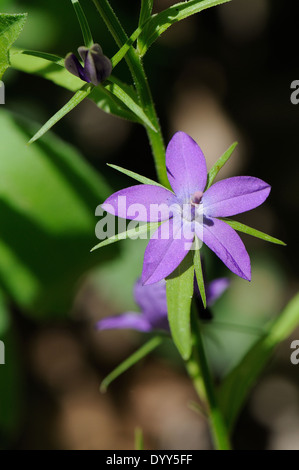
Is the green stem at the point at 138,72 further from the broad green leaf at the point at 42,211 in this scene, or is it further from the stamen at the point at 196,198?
the broad green leaf at the point at 42,211

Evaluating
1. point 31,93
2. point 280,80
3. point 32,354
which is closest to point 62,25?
point 31,93

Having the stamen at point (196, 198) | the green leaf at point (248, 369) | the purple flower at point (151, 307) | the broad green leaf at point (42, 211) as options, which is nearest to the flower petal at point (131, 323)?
the purple flower at point (151, 307)

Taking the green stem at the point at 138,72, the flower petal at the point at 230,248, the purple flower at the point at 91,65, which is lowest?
the flower petal at the point at 230,248

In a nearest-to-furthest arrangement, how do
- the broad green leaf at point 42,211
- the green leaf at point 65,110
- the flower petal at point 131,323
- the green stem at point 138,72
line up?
the green leaf at point 65,110 → the green stem at point 138,72 → the flower petal at point 131,323 → the broad green leaf at point 42,211

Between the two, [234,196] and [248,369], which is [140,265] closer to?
[248,369]

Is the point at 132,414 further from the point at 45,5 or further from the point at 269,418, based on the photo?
the point at 45,5

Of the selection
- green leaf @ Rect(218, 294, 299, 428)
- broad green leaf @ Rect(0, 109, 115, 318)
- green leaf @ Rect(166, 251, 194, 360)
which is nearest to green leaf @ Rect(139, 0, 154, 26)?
green leaf @ Rect(166, 251, 194, 360)

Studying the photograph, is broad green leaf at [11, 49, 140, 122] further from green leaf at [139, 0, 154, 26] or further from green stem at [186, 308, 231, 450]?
green stem at [186, 308, 231, 450]
